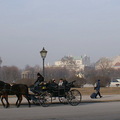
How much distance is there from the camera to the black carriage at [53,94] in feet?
66.8

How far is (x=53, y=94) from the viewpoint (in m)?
20.9

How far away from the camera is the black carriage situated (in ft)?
66.8

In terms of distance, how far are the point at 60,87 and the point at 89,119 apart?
6.73 m

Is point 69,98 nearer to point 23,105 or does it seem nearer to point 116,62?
point 23,105

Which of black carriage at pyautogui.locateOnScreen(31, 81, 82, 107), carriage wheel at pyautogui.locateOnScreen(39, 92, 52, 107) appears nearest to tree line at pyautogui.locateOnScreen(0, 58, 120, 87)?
black carriage at pyautogui.locateOnScreen(31, 81, 82, 107)

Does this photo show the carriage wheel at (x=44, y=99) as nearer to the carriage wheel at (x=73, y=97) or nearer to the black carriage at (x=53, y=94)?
the black carriage at (x=53, y=94)

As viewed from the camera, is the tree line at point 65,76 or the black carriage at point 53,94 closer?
the black carriage at point 53,94

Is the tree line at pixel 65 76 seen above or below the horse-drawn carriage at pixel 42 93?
above

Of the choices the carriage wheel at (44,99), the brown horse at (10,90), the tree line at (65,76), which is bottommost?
the carriage wheel at (44,99)

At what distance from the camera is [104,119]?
14.3m

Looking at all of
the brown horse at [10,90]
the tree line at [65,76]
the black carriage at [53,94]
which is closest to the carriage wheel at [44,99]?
the black carriage at [53,94]

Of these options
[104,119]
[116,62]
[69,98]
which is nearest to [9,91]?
[69,98]

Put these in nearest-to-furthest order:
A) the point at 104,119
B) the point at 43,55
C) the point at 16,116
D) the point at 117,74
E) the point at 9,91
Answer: the point at 104,119, the point at 16,116, the point at 9,91, the point at 43,55, the point at 117,74

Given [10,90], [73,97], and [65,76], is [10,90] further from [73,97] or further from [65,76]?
[65,76]
